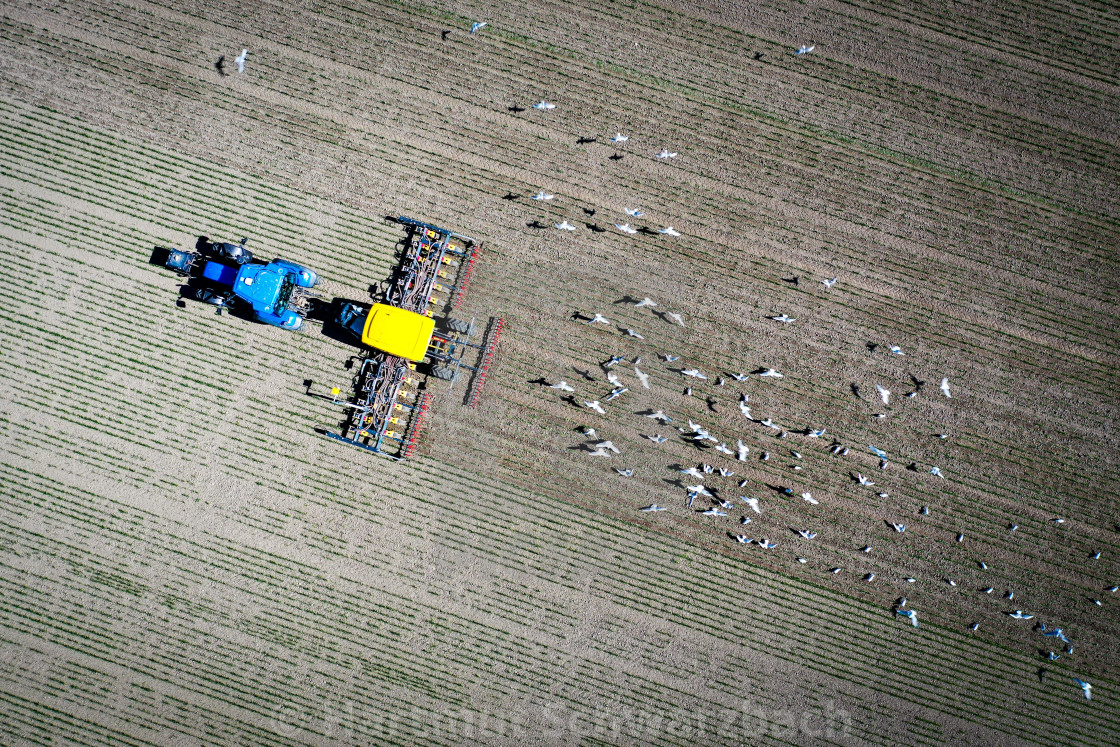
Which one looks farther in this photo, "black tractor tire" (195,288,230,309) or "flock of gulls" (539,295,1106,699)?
"flock of gulls" (539,295,1106,699)

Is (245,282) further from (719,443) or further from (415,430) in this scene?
(719,443)

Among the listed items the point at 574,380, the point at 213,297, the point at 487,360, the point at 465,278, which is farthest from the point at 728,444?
the point at 213,297

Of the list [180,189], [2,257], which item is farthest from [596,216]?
[2,257]

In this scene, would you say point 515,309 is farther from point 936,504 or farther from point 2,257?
point 2,257

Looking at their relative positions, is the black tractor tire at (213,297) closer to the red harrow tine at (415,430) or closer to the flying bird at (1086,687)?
the red harrow tine at (415,430)

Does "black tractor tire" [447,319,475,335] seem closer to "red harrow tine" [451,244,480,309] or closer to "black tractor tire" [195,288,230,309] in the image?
"red harrow tine" [451,244,480,309]

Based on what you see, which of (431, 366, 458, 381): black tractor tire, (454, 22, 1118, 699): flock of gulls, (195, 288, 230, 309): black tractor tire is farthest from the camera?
(454, 22, 1118, 699): flock of gulls

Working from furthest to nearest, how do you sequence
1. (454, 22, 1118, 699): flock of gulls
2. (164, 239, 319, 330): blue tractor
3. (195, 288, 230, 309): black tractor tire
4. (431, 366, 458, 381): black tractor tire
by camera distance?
(454, 22, 1118, 699): flock of gulls, (431, 366, 458, 381): black tractor tire, (195, 288, 230, 309): black tractor tire, (164, 239, 319, 330): blue tractor

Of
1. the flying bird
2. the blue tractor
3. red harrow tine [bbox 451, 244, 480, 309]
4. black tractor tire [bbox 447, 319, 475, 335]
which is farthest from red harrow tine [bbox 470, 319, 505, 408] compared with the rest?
the flying bird
